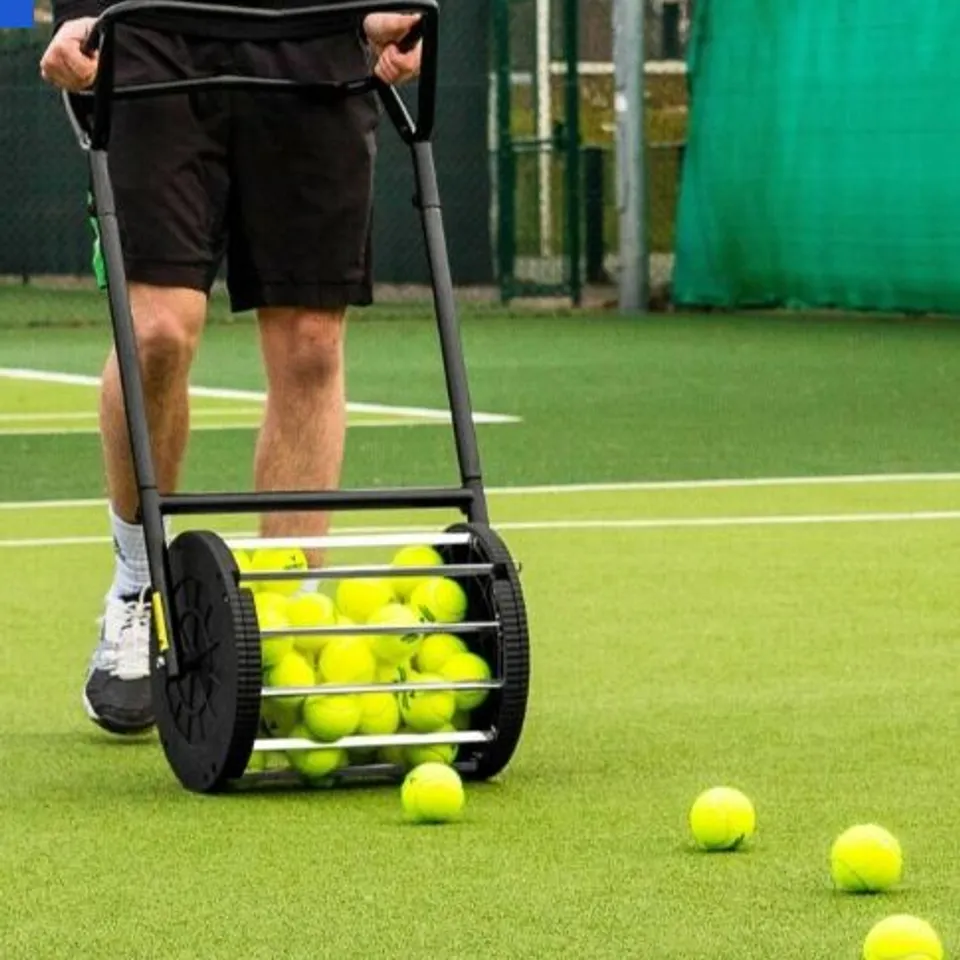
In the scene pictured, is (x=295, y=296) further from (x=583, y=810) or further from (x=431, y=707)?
(x=583, y=810)

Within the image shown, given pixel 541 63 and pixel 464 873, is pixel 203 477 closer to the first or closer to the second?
pixel 464 873

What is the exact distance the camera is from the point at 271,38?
16.7ft

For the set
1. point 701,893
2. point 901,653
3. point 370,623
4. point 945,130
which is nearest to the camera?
point 701,893

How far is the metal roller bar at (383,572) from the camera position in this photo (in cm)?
465

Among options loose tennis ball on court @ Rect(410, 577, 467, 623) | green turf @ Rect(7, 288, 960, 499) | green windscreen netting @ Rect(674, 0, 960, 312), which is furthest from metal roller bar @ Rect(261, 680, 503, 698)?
green windscreen netting @ Rect(674, 0, 960, 312)

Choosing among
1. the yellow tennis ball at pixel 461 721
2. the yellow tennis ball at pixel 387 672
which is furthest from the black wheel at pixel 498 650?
the yellow tennis ball at pixel 387 672

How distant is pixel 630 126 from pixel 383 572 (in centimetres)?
1388

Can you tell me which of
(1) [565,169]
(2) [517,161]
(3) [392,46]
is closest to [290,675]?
(3) [392,46]

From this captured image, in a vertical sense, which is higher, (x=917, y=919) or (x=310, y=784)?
(x=917, y=919)

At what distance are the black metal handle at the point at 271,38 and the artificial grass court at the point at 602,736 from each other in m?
0.95

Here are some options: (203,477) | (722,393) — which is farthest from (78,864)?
(722,393)

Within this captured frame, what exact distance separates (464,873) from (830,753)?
1.05 metres

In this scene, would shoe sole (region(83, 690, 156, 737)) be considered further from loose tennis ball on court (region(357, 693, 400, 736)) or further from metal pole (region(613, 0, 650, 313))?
metal pole (region(613, 0, 650, 313))

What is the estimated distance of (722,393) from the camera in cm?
1296
